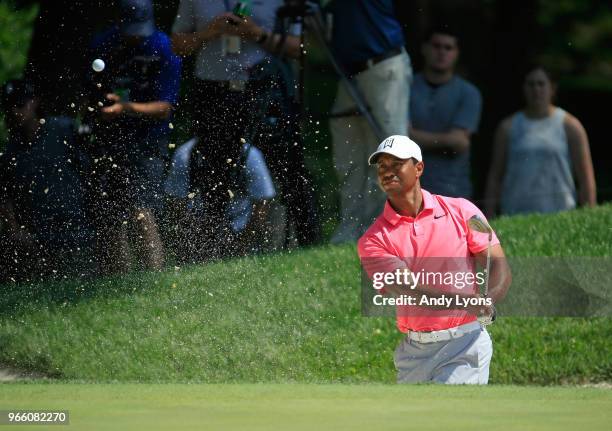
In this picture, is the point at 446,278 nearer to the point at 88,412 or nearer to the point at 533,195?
the point at 88,412

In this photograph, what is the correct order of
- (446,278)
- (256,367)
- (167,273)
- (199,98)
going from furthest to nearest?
(199,98), (167,273), (256,367), (446,278)

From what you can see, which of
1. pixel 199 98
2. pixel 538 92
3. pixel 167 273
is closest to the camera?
pixel 167 273

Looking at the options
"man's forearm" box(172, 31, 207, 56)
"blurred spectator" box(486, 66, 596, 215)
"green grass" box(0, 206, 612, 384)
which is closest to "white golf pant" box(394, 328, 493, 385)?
"green grass" box(0, 206, 612, 384)

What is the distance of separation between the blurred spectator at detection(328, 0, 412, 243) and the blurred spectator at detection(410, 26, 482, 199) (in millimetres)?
194

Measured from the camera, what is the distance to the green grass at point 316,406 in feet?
15.7

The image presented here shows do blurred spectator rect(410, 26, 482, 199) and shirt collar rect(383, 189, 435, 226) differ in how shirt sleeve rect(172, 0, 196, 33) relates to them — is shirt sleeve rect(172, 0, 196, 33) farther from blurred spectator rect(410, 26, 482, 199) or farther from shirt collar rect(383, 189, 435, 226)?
shirt collar rect(383, 189, 435, 226)

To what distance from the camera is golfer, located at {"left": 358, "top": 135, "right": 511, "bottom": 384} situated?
20.9 ft

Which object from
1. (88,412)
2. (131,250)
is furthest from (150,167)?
(88,412)

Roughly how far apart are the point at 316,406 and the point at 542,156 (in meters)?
6.30

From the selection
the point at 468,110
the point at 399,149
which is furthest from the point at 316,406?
the point at 468,110

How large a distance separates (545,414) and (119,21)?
236 inches

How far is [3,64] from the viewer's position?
11.6 metres

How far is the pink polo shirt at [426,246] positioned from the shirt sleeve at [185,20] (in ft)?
12.6

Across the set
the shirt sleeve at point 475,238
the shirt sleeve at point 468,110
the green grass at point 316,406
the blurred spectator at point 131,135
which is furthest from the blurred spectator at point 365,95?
the green grass at point 316,406
